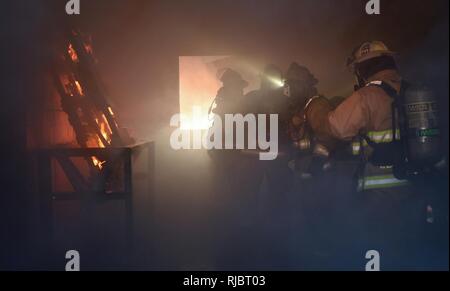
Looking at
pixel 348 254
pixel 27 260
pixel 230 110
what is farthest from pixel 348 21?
pixel 27 260

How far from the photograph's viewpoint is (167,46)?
10.7 ft

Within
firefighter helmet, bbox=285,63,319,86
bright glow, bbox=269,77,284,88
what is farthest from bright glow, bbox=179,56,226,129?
firefighter helmet, bbox=285,63,319,86

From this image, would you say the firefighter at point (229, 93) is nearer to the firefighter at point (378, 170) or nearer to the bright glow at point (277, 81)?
the bright glow at point (277, 81)

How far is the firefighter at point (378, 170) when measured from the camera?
244 cm

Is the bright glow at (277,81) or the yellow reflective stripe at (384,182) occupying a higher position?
the bright glow at (277,81)

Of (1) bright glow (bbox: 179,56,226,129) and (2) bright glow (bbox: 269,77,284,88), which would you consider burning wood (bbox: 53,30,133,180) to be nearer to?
(1) bright glow (bbox: 179,56,226,129)

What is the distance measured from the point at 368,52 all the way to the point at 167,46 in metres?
1.85

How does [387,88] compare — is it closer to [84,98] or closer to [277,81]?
[277,81]

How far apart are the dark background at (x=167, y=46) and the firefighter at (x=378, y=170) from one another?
52 centimetres

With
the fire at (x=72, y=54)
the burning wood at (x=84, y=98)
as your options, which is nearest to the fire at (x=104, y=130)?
the burning wood at (x=84, y=98)

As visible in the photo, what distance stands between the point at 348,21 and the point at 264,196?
179cm

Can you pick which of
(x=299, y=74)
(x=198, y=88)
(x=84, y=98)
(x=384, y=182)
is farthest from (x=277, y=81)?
(x=84, y=98)

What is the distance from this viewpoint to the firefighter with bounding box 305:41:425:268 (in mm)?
2443
